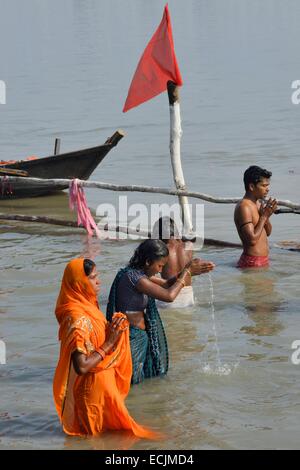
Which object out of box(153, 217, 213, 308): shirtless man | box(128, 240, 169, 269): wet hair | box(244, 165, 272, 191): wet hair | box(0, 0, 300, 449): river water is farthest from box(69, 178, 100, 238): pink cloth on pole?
box(128, 240, 169, 269): wet hair

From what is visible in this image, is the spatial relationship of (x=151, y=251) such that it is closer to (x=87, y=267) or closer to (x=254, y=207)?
(x=87, y=267)

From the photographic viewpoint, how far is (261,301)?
8742mm

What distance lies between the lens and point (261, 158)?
19719mm

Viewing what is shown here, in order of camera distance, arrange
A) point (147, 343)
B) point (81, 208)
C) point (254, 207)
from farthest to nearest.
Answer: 1. point (81, 208)
2. point (254, 207)
3. point (147, 343)

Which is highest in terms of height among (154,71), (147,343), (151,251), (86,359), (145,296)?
(154,71)

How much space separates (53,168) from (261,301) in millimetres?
5958

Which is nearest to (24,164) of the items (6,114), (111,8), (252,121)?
(252,121)

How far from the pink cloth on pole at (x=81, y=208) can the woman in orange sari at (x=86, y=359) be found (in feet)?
19.0

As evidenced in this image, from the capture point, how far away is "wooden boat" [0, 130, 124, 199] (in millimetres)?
13688

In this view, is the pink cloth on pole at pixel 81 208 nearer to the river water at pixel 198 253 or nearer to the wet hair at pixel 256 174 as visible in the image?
the river water at pixel 198 253

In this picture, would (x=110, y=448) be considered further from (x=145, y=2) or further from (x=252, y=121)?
(x=145, y=2)

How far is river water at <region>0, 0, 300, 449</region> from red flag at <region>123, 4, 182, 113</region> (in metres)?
1.75

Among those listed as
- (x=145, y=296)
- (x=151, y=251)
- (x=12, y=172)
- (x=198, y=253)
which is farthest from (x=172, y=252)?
(x=12, y=172)

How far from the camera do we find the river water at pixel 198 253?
6.23 metres
